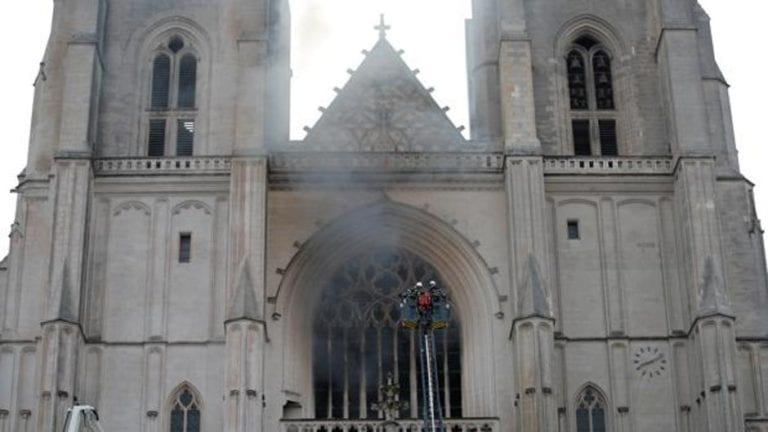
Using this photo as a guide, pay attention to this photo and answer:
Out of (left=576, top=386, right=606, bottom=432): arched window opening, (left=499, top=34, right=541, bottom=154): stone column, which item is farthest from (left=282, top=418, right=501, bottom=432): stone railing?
(left=499, top=34, right=541, bottom=154): stone column

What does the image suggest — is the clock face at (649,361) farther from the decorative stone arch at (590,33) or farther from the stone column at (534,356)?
the decorative stone arch at (590,33)

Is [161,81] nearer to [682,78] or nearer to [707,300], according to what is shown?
[682,78]

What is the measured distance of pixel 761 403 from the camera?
36.3 metres

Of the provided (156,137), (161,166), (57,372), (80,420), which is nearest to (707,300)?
(161,166)

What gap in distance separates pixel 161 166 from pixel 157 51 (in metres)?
4.02

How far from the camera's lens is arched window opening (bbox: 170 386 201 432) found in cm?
3606

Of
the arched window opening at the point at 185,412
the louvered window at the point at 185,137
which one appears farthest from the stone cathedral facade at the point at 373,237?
the louvered window at the point at 185,137

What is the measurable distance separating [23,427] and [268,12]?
489 inches

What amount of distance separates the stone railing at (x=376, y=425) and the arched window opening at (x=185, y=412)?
7.16ft

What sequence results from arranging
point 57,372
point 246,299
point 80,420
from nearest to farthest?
point 80,420
point 57,372
point 246,299

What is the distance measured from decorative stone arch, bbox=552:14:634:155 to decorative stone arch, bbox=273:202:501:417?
4.30m

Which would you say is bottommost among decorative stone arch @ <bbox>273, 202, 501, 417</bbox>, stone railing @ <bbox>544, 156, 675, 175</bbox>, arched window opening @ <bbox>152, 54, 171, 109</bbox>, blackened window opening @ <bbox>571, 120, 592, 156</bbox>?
decorative stone arch @ <bbox>273, 202, 501, 417</bbox>

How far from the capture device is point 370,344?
37906mm

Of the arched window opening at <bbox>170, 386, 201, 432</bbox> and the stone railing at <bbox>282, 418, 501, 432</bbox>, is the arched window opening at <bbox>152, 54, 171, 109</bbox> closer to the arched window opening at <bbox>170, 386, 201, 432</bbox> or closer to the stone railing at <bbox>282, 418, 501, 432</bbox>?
the arched window opening at <bbox>170, 386, 201, 432</bbox>
